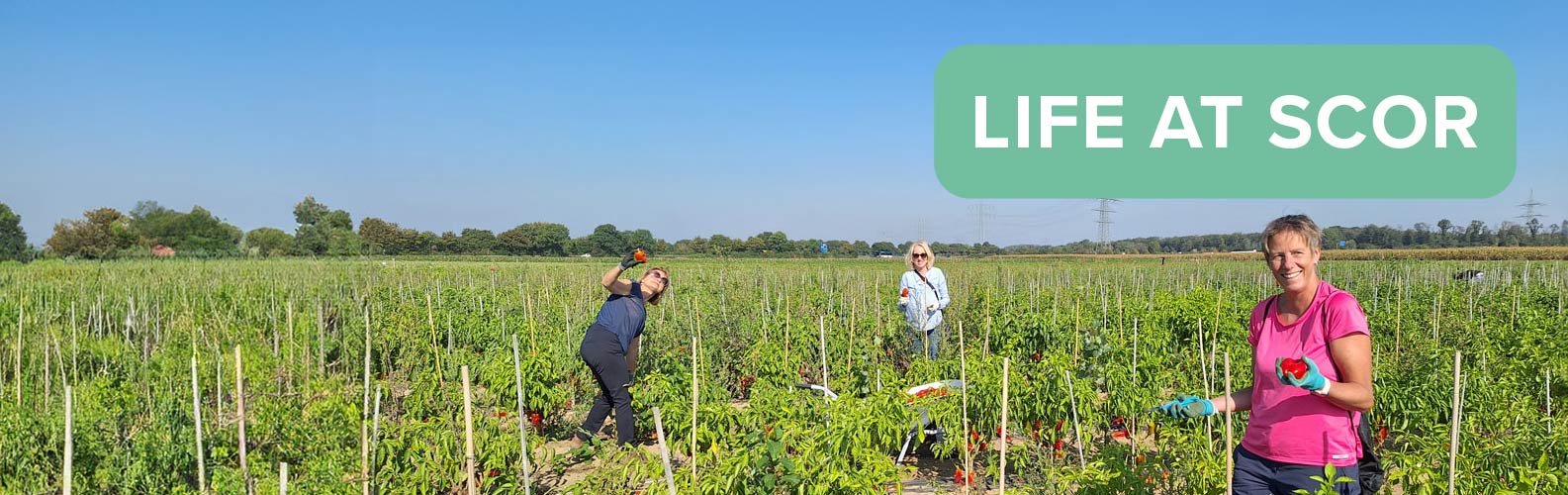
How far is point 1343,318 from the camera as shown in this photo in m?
1.90

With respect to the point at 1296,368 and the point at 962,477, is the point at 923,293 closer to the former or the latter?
the point at 962,477

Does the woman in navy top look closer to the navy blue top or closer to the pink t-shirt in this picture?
the navy blue top

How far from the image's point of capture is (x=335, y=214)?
45.8 metres

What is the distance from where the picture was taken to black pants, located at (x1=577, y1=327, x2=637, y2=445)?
469 cm

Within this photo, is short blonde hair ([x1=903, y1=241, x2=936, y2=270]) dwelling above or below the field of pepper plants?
above

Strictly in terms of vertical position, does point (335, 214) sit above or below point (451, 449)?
above

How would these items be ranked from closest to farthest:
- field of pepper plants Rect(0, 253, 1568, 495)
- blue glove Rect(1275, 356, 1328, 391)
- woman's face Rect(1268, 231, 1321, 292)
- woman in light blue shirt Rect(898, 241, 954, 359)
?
blue glove Rect(1275, 356, 1328, 391)
woman's face Rect(1268, 231, 1321, 292)
field of pepper plants Rect(0, 253, 1568, 495)
woman in light blue shirt Rect(898, 241, 954, 359)

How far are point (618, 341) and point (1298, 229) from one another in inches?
146

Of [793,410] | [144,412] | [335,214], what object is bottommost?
[144,412]

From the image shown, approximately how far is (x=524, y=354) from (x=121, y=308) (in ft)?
21.9

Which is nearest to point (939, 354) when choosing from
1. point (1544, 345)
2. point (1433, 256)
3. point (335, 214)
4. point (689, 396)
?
point (689, 396)

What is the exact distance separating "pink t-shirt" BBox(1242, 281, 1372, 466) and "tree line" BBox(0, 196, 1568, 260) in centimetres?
2067

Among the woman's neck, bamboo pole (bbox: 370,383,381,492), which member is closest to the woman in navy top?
bamboo pole (bbox: 370,383,381,492)

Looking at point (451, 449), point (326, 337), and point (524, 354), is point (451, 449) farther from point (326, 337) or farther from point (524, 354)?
point (326, 337)
